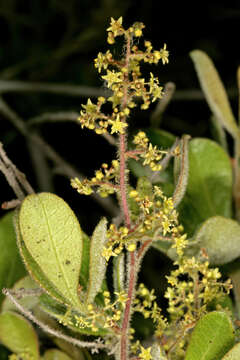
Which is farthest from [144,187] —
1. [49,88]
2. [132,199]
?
[49,88]

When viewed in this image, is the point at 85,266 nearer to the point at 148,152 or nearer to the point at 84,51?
the point at 148,152

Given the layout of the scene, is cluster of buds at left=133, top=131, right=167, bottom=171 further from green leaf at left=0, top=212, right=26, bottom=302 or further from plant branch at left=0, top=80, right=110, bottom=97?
plant branch at left=0, top=80, right=110, bottom=97

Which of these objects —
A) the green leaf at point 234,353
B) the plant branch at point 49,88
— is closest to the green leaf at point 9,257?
the green leaf at point 234,353

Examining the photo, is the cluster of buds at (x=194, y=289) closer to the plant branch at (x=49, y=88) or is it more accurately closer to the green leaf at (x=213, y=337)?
the green leaf at (x=213, y=337)

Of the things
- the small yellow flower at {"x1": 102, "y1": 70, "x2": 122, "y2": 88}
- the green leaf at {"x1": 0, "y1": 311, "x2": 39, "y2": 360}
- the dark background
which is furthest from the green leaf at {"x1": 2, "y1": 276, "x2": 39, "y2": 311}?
the dark background

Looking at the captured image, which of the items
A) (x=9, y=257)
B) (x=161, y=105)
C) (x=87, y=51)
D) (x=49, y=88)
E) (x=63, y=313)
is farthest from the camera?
(x=87, y=51)
